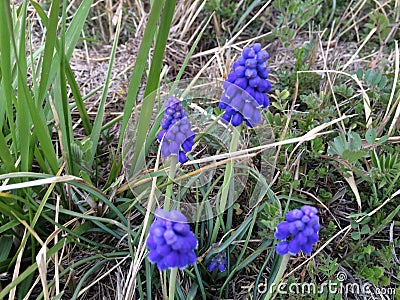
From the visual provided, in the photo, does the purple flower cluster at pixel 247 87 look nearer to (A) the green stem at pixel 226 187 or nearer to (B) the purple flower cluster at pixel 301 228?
(A) the green stem at pixel 226 187

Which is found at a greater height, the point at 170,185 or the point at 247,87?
the point at 247,87

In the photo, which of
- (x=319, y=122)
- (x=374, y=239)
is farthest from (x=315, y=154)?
(x=374, y=239)

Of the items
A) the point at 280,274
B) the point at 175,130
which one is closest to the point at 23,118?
the point at 175,130

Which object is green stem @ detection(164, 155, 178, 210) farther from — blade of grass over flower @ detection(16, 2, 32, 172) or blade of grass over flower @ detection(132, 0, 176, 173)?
blade of grass over flower @ detection(16, 2, 32, 172)

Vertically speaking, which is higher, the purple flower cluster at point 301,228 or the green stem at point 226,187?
the purple flower cluster at point 301,228

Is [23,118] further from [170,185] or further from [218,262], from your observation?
[218,262]

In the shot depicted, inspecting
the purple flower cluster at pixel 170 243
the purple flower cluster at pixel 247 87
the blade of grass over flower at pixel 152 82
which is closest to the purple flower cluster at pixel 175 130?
the purple flower cluster at pixel 247 87

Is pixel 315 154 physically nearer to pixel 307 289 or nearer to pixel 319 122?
pixel 319 122
